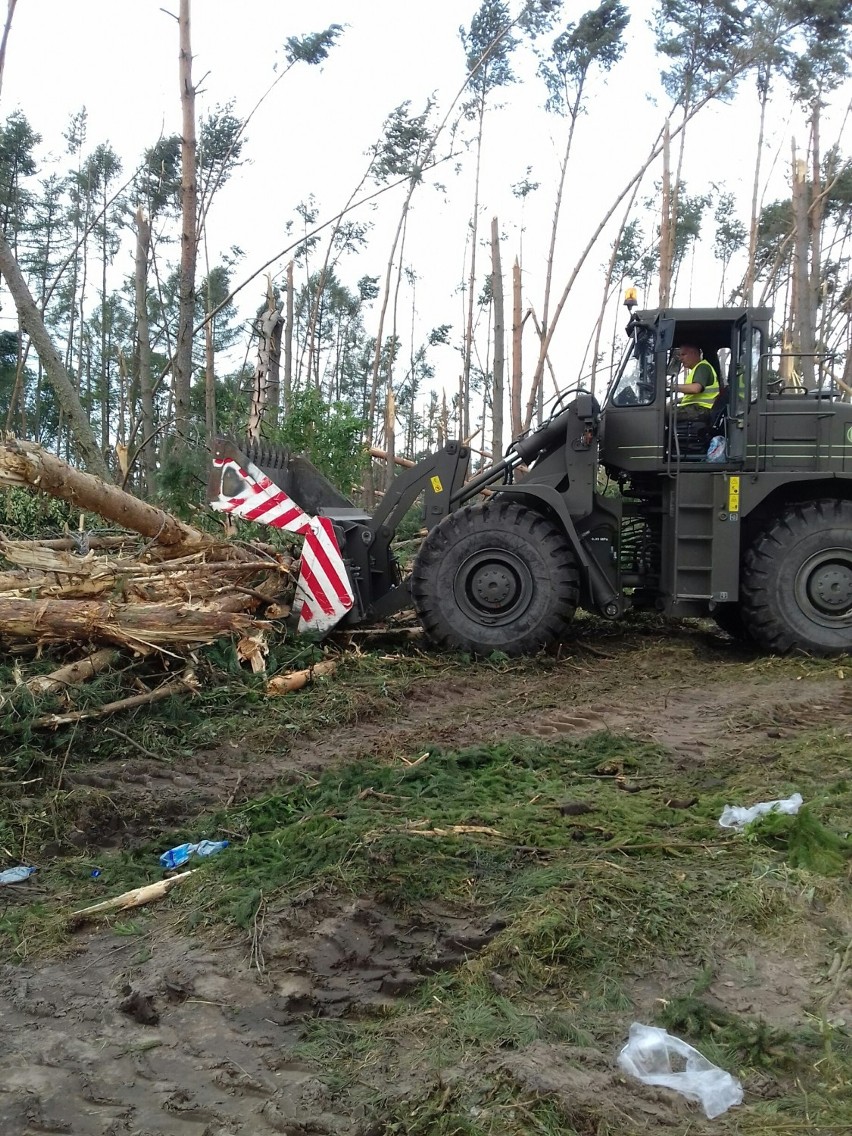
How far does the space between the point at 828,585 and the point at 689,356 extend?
2274 mm

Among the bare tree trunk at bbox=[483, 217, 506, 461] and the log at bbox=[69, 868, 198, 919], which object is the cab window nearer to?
the log at bbox=[69, 868, 198, 919]

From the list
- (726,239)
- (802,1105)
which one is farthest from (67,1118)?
(726,239)

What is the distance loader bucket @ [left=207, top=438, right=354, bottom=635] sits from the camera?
8.25m

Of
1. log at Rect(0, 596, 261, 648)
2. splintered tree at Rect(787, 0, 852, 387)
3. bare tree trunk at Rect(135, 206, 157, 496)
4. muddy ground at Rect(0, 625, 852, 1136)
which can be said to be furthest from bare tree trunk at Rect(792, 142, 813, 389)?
muddy ground at Rect(0, 625, 852, 1136)

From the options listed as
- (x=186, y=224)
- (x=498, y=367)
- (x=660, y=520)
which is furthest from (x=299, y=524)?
(x=498, y=367)

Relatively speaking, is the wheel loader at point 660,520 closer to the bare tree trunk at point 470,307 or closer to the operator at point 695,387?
the operator at point 695,387

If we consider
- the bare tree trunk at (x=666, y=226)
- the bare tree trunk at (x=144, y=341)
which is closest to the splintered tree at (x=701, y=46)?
the bare tree trunk at (x=666, y=226)

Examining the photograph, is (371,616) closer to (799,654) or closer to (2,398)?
(799,654)

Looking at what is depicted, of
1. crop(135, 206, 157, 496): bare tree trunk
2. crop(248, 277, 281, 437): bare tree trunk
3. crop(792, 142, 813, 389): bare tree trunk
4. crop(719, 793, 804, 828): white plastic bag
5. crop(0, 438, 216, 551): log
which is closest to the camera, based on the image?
crop(719, 793, 804, 828): white plastic bag

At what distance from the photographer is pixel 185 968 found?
3.26 meters

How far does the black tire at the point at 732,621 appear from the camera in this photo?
893 cm

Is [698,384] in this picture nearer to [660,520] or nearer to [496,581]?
[660,520]

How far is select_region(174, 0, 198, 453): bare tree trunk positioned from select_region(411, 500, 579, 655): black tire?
606 cm

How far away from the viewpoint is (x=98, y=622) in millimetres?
6578
